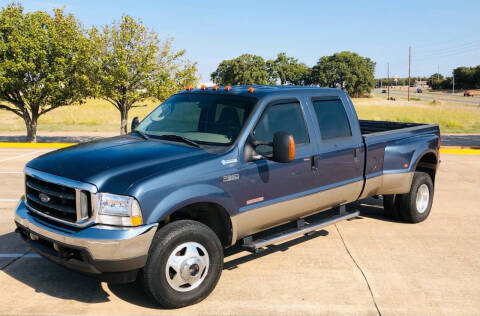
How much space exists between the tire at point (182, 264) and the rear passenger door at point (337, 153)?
65.3 inches

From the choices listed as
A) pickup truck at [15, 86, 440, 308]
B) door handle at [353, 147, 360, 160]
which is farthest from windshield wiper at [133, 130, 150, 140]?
door handle at [353, 147, 360, 160]

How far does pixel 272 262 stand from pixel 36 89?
64.2 ft

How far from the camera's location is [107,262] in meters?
3.82

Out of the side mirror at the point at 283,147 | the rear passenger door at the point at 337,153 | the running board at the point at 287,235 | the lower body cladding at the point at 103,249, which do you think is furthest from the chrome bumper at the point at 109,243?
the rear passenger door at the point at 337,153

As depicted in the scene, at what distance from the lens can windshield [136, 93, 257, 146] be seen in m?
4.88

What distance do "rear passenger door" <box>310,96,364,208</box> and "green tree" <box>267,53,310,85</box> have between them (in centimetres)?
11314

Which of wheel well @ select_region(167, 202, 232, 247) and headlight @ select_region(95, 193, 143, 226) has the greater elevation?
headlight @ select_region(95, 193, 143, 226)

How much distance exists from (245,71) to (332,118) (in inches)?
4260

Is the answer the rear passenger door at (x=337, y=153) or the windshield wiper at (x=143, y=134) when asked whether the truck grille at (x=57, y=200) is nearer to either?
the windshield wiper at (x=143, y=134)

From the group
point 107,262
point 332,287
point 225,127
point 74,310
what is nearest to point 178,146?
point 225,127

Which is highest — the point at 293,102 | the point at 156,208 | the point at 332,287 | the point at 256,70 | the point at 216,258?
the point at 256,70

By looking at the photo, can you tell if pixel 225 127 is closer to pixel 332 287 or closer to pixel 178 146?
pixel 178 146

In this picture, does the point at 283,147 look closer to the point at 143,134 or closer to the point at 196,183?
the point at 196,183

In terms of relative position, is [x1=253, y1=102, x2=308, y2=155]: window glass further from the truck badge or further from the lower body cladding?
the lower body cladding
